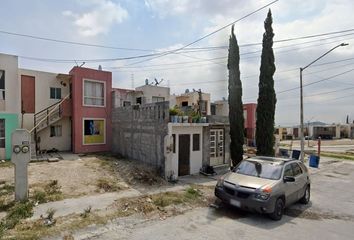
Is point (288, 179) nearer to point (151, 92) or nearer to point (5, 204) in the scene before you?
point (5, 204)

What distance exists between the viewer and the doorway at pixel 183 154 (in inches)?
520

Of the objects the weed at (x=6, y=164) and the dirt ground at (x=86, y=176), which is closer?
the dirt ground at (x=86, y=176)

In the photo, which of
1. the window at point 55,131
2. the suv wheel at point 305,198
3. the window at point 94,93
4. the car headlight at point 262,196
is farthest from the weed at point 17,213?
the window at point 55,131

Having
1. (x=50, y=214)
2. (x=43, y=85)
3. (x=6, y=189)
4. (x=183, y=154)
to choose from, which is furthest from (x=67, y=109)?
(x=50, y=214)

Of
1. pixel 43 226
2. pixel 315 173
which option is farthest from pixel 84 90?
pixel 315 173

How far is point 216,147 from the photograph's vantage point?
50.9 ft

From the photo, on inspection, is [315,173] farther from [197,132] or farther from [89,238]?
[89,238]

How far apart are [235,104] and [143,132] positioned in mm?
5726

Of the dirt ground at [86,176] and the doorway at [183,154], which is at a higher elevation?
the doorway at [183,154]

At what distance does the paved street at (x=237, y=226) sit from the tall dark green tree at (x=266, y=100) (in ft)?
19.6

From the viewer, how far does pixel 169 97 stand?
87.2 ft

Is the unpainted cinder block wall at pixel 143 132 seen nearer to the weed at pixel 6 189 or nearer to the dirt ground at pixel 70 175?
the dirt ground at pixel 70 175

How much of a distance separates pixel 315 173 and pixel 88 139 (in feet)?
51.9

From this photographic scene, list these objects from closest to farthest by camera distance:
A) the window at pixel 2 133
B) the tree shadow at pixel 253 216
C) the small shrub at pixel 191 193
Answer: the tree shadow at pixel 253 216, the small shrub at pixel 191 193, the window at pixel 2 133
